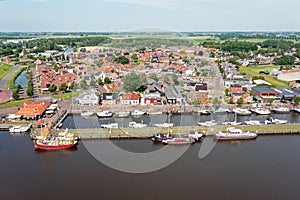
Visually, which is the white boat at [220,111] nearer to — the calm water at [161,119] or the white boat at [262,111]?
the calm water at [161,119]

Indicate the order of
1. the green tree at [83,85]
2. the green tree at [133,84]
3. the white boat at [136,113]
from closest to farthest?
1. the white boat at [136,113]
2. the green tree at [133,84]
3. the green tree at [83,85]

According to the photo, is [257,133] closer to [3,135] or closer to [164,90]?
[164,90]

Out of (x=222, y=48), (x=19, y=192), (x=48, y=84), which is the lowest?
(x=19, y=192)

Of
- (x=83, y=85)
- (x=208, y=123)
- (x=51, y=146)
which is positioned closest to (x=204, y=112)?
(x=208, y=123)

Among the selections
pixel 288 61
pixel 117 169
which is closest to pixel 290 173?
pixel 117 169

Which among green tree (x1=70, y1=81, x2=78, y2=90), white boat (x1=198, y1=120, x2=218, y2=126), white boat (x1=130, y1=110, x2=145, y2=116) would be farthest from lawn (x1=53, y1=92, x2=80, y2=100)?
white boat (x1=198, y1=120, x2=218, y2=126)

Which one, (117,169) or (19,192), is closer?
(19,192)

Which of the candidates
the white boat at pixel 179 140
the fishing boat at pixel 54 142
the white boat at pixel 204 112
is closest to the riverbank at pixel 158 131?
the fishing boat at pixel 54 142
